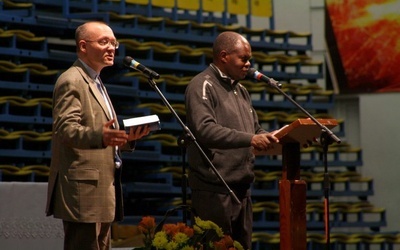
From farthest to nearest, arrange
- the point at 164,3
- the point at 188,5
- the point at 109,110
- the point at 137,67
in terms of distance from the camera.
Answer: the point at 188,5 < the point at 164,3 < the point at 137,67 < the point at 109,110

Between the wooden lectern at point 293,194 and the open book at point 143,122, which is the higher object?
the open book at point 143,122

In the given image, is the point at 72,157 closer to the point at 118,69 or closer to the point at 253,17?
the point at 118,69

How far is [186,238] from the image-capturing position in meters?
3.07

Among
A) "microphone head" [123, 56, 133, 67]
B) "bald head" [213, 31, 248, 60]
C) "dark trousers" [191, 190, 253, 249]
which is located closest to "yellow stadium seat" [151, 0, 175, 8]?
"bald head" [213, 31, 248, 60]

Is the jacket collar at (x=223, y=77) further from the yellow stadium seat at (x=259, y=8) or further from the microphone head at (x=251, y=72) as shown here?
the yellow stadium seat at (x=259, y=8)

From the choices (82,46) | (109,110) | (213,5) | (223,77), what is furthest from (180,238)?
(213,5)

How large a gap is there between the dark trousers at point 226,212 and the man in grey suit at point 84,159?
1.84ft

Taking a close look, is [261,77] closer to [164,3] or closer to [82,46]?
[82,46]

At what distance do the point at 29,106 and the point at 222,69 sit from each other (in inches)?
177

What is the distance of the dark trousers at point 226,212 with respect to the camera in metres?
3.58

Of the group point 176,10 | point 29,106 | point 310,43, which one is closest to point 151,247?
point 29,106

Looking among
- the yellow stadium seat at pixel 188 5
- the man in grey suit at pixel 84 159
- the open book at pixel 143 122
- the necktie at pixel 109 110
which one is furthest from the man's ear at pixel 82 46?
the yellow stadium seat at pixel 188 5

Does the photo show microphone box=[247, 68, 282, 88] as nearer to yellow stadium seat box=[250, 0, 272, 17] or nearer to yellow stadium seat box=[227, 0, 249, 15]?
yellow stadium seat box=[227, 0, 249, 15]

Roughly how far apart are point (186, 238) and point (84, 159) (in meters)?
0.46
